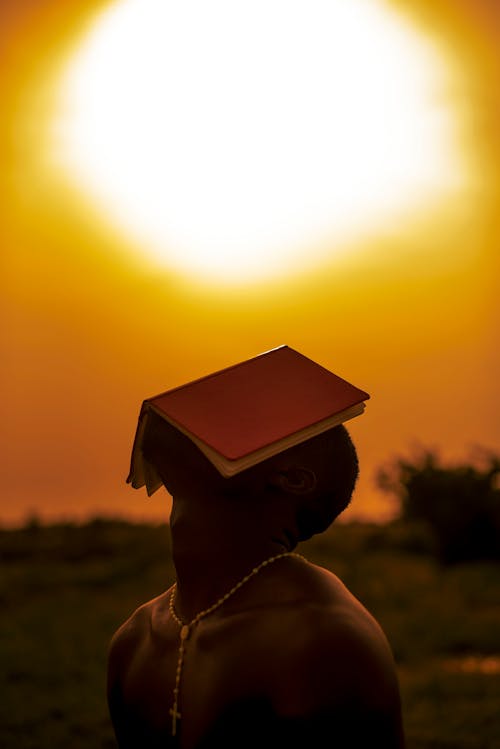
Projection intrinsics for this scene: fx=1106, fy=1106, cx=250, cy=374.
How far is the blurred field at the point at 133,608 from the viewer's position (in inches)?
270

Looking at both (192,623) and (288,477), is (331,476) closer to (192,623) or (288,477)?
(288,477)

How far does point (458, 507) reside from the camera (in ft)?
37.9

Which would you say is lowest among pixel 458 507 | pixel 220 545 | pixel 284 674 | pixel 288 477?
pixel 458 507

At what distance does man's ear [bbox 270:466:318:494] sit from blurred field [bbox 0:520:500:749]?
460 cm

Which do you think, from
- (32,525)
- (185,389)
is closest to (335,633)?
(185,389)

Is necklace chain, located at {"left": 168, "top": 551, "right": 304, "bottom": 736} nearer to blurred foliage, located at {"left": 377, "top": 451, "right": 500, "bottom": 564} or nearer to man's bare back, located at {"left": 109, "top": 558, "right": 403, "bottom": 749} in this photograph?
man's bare back, located at {"left": 109, "top": 558, "right": 403, "bottom": 749}

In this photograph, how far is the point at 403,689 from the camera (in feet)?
24.4

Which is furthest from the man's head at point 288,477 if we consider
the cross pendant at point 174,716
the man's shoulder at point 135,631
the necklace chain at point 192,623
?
the cross pendant at point 174,716

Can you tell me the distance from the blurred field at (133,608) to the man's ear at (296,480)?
15.1ft

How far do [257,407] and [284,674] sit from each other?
0.53 meters

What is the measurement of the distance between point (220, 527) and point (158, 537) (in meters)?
9.40

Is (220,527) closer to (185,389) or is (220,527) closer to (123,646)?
(185,389)

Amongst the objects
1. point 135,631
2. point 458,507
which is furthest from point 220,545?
point 458,507

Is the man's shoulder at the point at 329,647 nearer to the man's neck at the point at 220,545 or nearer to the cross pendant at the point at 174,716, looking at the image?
the man's neck at the point at 220,545
